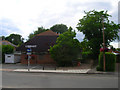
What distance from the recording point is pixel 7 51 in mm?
29703

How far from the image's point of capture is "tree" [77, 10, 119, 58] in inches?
1077

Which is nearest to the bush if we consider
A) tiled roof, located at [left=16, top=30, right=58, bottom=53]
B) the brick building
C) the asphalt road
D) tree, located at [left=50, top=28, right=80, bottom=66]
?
the brick building

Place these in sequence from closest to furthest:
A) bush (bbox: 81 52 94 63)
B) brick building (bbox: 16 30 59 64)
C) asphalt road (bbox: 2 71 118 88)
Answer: asphalt road (bbox: 2 71 118 88), brick building (bbox: 16 30 59 64), bush (bbox: 81 52 94 63)

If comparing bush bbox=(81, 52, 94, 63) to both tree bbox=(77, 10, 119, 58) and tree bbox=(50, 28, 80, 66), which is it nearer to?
tree bbox=(77, 10, 119, 58)

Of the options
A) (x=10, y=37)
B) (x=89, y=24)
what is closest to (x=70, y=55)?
(x=89, y=24)

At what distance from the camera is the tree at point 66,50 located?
21312 millimetres

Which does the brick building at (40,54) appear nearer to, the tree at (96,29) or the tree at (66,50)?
the tree at (66,50)

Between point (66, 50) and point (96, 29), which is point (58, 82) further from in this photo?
point (96, 29)

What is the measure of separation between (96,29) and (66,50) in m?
9.49

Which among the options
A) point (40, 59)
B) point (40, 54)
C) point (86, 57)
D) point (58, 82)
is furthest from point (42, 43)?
point (58, 82)

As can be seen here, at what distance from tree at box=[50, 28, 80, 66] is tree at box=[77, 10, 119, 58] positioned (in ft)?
23.2

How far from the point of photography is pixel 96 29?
90.4 ft

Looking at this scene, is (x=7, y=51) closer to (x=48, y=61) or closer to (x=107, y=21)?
(x=48, y=61)

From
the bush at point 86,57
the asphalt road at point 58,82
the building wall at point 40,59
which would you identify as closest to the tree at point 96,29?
the bush at point 86,57
